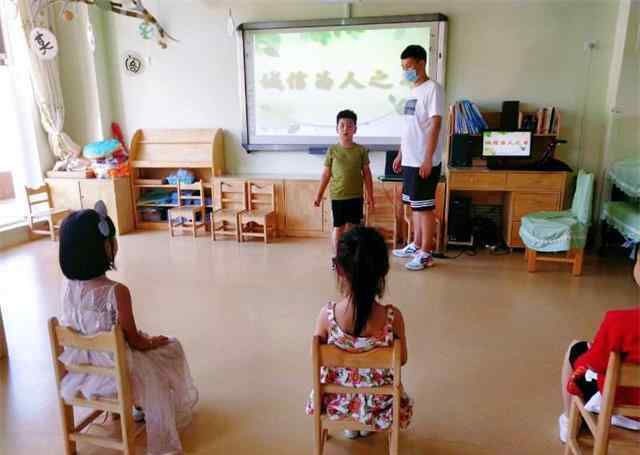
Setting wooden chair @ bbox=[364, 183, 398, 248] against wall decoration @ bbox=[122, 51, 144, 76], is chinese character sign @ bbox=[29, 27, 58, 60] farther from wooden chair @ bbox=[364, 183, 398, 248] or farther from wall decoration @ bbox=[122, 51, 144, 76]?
wooden chair @ bbox=[364, 183, 398, 248]

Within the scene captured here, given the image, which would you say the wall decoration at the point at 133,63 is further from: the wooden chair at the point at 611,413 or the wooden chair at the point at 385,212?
the wooden chair at the point at 611,413

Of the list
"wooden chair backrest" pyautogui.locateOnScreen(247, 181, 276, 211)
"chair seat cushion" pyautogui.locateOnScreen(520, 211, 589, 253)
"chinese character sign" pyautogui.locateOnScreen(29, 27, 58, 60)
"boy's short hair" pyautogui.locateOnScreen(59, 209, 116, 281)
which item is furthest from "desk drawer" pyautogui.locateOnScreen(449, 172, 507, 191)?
"chinese character sign" pyautogui.locateOnScreen(29, 27, 58, 60)

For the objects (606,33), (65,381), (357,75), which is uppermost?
(606,33)

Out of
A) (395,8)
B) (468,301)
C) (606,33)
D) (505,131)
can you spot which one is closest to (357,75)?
(395,8)

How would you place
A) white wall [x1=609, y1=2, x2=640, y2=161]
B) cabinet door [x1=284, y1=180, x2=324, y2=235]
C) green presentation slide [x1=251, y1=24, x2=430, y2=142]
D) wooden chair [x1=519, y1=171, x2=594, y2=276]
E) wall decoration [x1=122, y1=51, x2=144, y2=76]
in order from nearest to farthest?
wooden chair [x1=519, y1=171, x2=594, y2=276] < white wall [x1=609, y1=2, x2=640, y2=161] < green presentation slide [x1=251, y1=24, x2=430, y2=142] < cabinet door [x1=284, y1=180, x2=324, y2=235] < wall decoration [x1=122, y1=51, x2=144, y2=76]

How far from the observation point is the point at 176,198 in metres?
5.44

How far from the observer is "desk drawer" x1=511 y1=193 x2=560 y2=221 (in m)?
4.16

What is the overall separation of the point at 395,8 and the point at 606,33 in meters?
1.92

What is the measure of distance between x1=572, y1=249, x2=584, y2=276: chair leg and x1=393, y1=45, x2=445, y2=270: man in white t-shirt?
111 centimetres

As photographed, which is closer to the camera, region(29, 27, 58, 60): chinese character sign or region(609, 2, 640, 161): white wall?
region(29, 27, 58, 60): chinese character sign

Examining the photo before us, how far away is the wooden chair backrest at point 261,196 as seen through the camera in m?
4.96

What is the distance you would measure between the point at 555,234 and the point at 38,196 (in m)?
5.07

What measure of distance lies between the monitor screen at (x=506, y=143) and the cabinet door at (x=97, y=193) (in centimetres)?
382

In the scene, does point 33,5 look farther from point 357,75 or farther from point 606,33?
point 606,33
